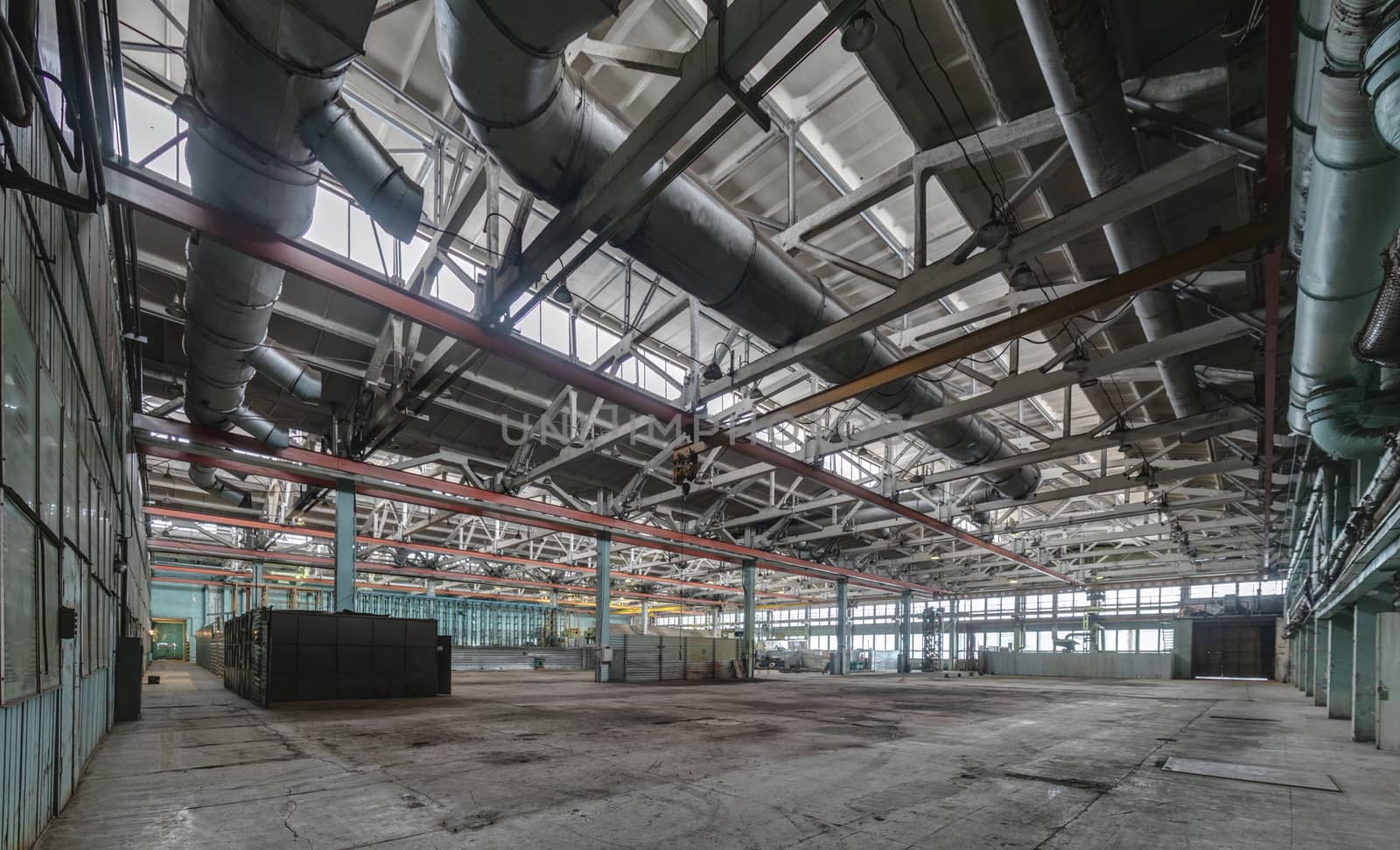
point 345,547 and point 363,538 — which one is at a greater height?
point 345,547

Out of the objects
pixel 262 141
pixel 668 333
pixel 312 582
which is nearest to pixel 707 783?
pixel 262 141

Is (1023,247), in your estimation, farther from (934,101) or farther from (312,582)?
(312,582)

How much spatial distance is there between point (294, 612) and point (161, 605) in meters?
37.4

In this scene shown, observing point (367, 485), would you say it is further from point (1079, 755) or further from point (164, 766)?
point (1079, 755)

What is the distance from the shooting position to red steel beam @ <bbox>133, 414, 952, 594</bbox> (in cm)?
1423

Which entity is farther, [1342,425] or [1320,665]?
[1320,665]

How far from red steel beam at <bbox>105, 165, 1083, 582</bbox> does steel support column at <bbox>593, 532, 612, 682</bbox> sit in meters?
10.8

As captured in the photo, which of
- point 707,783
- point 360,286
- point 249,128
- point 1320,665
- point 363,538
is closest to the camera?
point 249,128

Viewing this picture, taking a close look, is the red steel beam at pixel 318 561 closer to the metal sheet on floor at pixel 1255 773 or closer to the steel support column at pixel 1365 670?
the metal sheet on floor at pixel 1255 773

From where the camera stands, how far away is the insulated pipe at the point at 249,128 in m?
4.45

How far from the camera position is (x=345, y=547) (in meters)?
16.7

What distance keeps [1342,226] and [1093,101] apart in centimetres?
239

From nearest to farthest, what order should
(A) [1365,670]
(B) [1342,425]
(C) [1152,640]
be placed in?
(B) [1342,425] → (A) [1365,670] → (C) [1152,640]

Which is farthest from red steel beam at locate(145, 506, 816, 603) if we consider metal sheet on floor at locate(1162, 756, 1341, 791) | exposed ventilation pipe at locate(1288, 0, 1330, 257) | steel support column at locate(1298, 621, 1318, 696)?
exposed ventilation pipe at locate(1288, 0, 1330, 257)
